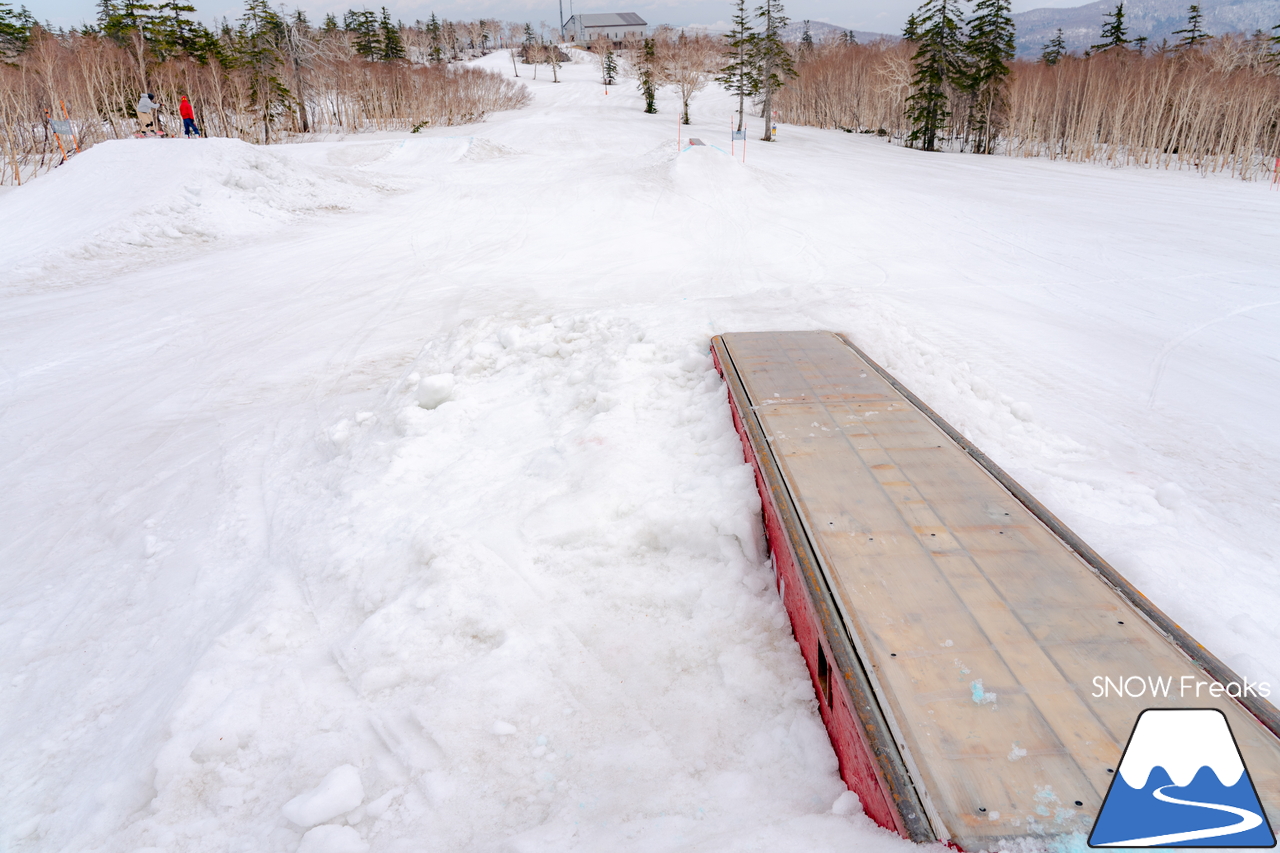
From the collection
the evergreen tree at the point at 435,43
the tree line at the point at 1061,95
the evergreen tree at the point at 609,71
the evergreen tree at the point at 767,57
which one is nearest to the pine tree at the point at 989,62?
the tree line at the point at 1061,95

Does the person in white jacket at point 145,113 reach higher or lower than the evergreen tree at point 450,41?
lower

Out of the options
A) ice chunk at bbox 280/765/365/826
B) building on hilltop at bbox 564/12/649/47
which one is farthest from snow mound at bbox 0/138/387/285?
building on hilltop at bbox 564/12/649/47

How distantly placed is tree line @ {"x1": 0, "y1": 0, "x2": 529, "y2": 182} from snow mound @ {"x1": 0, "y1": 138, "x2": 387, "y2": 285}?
5586 mm

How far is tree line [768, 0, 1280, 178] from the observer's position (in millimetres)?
17938

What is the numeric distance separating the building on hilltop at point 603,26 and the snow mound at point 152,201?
276 ft

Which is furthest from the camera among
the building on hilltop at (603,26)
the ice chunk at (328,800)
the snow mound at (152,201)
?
the building on hilltop at (603,26)

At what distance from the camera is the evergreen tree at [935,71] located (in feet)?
77.0

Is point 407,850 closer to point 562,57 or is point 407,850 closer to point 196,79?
point 196,79

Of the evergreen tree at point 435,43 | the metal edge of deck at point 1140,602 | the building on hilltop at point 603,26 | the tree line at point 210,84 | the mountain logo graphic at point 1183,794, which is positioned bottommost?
the mountain logo graphic at point 1183,794

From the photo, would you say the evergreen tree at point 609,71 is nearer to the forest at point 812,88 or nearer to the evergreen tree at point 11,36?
the forest at point 812,88

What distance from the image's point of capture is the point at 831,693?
2.44 metres

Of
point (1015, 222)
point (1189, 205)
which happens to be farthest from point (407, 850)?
point (1189, 205)

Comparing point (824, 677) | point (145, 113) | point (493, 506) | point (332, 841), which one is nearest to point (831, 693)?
point (824, 677)

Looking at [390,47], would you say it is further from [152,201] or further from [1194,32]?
[1194,32]
